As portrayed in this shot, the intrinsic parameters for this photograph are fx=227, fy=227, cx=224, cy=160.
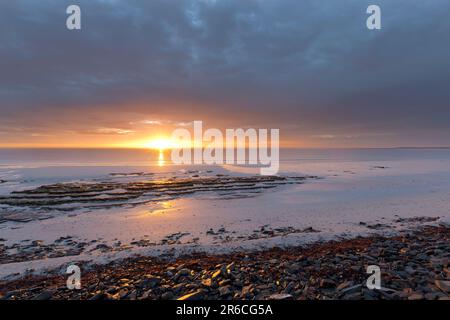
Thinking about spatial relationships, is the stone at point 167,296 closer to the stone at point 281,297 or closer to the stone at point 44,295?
the stone at point 281,297

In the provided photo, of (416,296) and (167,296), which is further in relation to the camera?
(167,296)

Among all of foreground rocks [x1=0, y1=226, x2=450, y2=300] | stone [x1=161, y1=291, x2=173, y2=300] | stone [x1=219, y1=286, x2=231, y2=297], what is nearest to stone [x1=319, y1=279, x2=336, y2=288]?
foreground rocks [x1=0, y1=226, x2=450, y2=300]

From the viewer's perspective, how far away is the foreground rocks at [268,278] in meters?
5.62

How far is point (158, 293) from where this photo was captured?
234 inches

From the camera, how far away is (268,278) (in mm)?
6516

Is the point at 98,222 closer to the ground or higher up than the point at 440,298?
closer to the ground

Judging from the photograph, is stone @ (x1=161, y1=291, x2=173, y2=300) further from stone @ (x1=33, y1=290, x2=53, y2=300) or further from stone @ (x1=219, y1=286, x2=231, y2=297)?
stone @ (x1=33, y1=290, x2=53, y2=300)

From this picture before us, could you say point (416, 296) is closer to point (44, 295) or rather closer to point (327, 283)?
point (327, 283)

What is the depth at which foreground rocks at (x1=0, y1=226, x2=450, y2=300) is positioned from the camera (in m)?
5.62

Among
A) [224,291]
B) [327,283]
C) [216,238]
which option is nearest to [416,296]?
[327,283]
